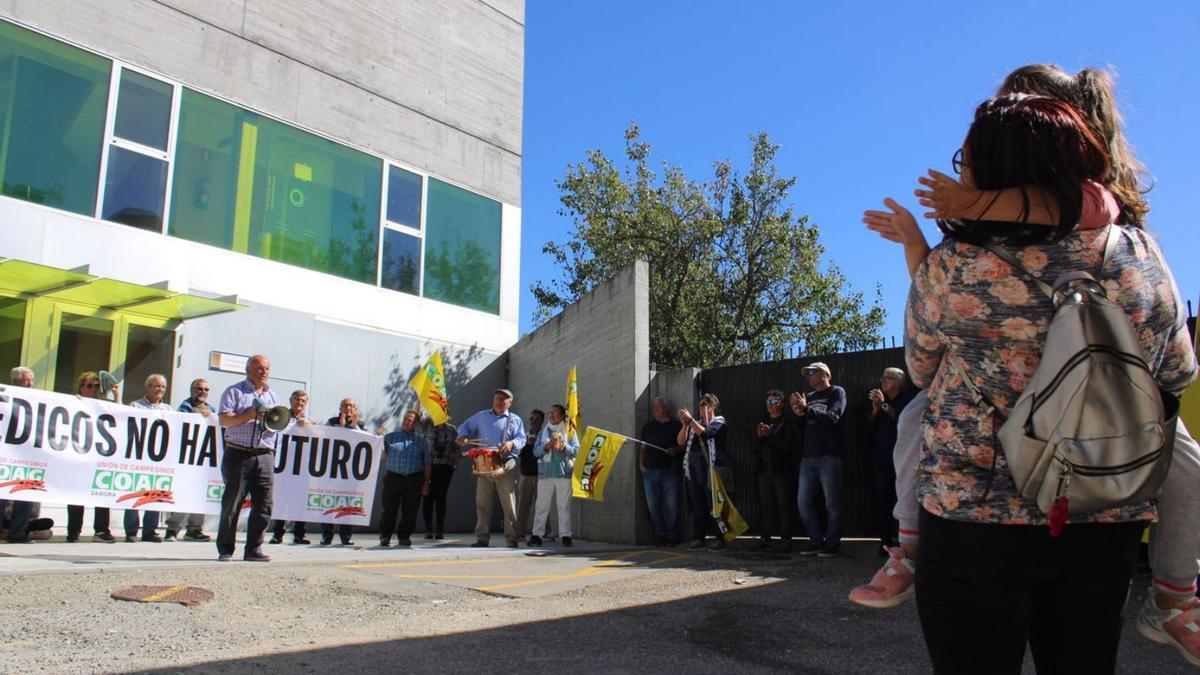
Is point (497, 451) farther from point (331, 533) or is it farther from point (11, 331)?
point (11, 331)

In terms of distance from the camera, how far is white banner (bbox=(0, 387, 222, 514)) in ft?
26.3

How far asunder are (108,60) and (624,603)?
34.4ft

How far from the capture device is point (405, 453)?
432 inches

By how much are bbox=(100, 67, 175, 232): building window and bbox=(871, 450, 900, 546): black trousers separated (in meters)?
9.73

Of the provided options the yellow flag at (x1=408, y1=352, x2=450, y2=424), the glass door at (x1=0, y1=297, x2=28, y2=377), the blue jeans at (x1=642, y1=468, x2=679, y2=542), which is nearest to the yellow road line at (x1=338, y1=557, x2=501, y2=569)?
the blue jeans at (x1=642, y1=468, x2=679, y2=542)

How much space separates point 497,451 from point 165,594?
5779 millimetres

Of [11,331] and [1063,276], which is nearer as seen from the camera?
[1063,276]

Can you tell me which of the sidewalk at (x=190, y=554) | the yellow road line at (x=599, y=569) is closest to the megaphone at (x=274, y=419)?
the sidewalk at (x=190, y=554)

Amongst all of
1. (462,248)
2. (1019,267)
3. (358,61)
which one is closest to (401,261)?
(462,248)

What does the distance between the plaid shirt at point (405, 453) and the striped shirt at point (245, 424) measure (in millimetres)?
3061

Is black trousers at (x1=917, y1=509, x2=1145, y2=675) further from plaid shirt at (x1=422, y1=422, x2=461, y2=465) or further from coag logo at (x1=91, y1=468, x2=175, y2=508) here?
plaid shirt at (x1=422, y1=422, x2=461, y2=465)

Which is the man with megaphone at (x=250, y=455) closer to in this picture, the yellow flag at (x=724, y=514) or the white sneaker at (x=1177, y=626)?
the yellow flag at (x=724, y=514)

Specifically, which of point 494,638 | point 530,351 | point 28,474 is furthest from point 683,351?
point 494,638

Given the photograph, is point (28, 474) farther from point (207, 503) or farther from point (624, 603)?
point (624, 603)
